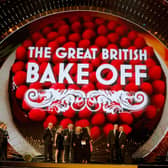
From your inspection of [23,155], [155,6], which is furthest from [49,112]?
[155,6]

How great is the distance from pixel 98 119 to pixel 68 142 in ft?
0.55

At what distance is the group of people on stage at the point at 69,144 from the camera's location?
1376 mm

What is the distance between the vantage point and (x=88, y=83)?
4.85ft

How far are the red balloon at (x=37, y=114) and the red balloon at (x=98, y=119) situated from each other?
22 cm

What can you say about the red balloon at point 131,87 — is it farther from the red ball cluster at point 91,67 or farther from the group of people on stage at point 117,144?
the group of people on stage at point 117,144

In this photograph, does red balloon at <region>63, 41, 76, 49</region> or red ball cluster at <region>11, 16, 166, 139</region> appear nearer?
red ball cluster at <region>11, 16, 166, 139</region>

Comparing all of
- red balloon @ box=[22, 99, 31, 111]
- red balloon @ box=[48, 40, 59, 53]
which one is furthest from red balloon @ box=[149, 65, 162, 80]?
red balloon @ box=[22, 99, 31, 111]

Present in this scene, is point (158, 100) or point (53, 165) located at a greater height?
point (158, 100)

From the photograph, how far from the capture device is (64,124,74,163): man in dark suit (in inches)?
54.2

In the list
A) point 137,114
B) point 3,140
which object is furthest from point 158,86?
point 3,140

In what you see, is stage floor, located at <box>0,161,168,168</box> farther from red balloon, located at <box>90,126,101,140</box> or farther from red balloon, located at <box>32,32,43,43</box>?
red balloon, located at <box>32,32,43,43</box>

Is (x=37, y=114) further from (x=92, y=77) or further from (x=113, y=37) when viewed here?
(x=113, y=37)

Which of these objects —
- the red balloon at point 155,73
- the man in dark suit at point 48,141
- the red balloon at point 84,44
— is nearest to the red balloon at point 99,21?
the red balloon at point 84,44

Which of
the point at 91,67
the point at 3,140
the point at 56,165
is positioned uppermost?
the point at 91,67
